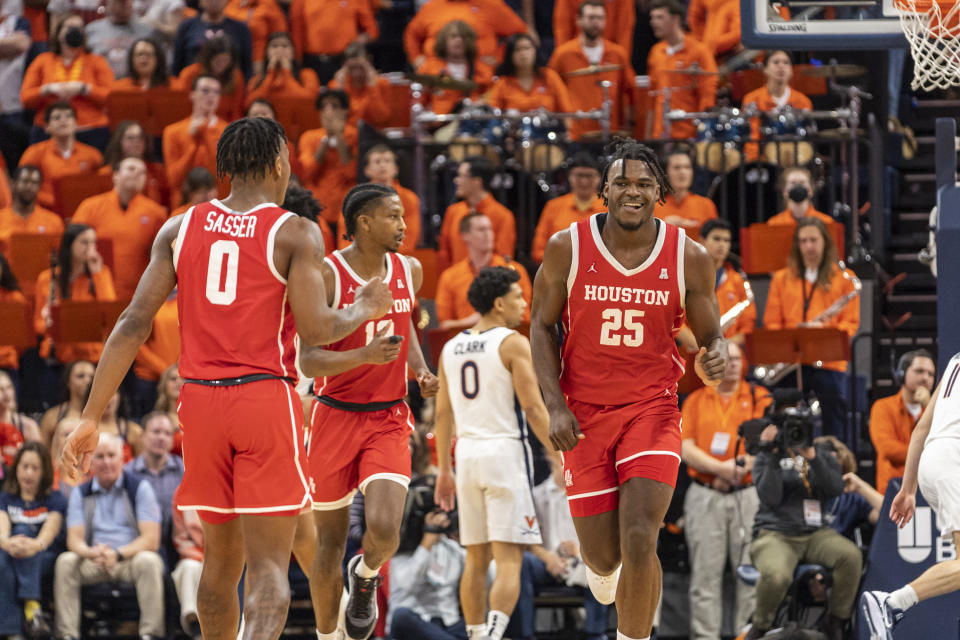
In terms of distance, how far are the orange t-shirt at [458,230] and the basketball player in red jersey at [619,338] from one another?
6321 mm

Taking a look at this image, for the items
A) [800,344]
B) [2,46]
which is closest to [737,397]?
[800,344]

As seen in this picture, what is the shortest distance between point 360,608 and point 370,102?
8.13 meters

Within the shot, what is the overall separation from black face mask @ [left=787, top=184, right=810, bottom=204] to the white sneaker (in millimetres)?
6330

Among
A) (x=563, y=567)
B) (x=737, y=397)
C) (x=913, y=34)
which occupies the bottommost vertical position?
(x=563, y=567)

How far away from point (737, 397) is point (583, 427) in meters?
4.34

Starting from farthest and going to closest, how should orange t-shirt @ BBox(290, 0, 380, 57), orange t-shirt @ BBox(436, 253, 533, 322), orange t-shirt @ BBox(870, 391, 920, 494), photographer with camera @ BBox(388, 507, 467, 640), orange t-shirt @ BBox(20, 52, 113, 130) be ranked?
orange t-shirt @ BBox(290, 0, 380, 57)
orange t-shirt @ BBox(20, 52, 113, 130)
orange t-shirt @ BBox(436, 253, 533, 322)
orange t-shirt @ BBox(870, 391, 920, 494)
photographer with camera @ BBox(388, 507, 467, 640)

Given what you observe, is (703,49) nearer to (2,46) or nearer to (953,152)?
(953,152)

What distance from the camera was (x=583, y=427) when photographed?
6.81 m

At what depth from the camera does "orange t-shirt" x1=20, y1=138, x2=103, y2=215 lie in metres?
14.7

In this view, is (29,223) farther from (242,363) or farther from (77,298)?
(242,363)

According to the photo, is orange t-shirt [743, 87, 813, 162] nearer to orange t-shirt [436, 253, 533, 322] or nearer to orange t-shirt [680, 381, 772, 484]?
orange t-shirt [436, 253, 533, 322]

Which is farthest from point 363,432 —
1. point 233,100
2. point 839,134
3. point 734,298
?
point 233,100

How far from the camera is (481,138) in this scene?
548 inches

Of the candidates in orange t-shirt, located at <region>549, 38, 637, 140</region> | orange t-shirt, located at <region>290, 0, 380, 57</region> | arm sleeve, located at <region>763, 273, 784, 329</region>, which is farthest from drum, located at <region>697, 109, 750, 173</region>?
orange t-shirt, located at <region>290, 0, 380, 57</region>
